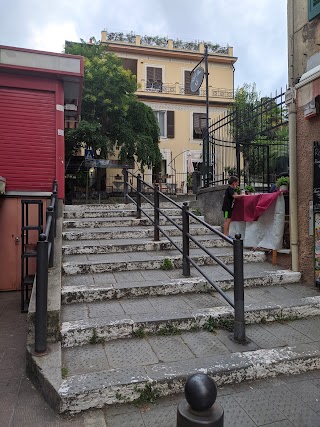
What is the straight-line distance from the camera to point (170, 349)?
3004 millimetres

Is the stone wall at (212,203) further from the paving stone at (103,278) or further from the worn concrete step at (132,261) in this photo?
the paving stone at (103,278)

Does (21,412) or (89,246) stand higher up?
(89,246)

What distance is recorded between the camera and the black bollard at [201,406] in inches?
55.8

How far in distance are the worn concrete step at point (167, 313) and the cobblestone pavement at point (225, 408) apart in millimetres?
594

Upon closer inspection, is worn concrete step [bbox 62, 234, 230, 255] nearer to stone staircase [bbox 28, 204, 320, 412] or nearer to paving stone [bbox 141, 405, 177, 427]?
stone staircase [bbox 28, 204, 320, 412]

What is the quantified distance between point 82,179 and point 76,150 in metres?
1.35

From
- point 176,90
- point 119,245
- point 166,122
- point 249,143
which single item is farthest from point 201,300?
point 176,90

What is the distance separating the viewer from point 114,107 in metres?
13.6

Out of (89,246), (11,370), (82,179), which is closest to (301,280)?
(89,246)

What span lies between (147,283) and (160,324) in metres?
0.89

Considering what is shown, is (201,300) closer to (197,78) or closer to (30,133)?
(30,133)

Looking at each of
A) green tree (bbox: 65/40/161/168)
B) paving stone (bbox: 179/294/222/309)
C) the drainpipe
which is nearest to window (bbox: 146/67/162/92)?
green tree (bbox: 65/40/161/168)

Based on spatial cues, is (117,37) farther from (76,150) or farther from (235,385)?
(235,385)

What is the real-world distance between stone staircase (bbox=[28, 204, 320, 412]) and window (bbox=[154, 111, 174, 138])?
17240 millimetres
